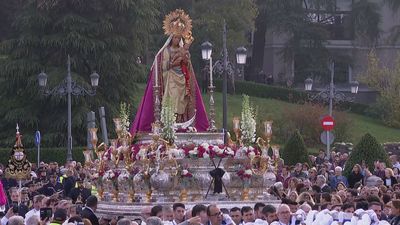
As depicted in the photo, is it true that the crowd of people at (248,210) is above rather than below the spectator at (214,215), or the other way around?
below

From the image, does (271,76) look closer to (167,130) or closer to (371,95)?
(371,95)

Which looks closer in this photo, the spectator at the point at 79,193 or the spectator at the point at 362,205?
the spectator at the point at 362,205

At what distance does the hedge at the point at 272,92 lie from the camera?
72875 millimetres

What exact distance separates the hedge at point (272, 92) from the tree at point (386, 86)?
2.14 m

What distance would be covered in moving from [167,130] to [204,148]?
33.6 inches

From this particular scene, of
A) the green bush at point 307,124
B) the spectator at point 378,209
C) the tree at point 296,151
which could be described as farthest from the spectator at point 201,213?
the green bush at point 307,124

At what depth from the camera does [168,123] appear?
25.5 metres

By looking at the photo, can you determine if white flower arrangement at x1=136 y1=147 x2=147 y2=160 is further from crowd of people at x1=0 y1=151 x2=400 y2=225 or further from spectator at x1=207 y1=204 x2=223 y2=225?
spectator at x1=207 y1=204 x2=223 y2=225

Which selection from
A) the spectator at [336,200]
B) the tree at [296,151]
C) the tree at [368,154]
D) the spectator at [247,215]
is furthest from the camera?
the tree at [296,151]

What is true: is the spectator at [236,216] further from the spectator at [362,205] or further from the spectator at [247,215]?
the spectator at [362,205]

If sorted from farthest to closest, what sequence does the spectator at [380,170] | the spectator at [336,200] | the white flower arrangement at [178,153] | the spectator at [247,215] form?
the spectator at [380,170]
the white flower arrangement at [178,153]
the spectator at [336,200]
the spectator at [247,215]

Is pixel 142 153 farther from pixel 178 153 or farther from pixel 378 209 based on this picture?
pixel 378 209

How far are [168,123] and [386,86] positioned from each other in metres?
45.4

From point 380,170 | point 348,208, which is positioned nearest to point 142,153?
point 380,170
